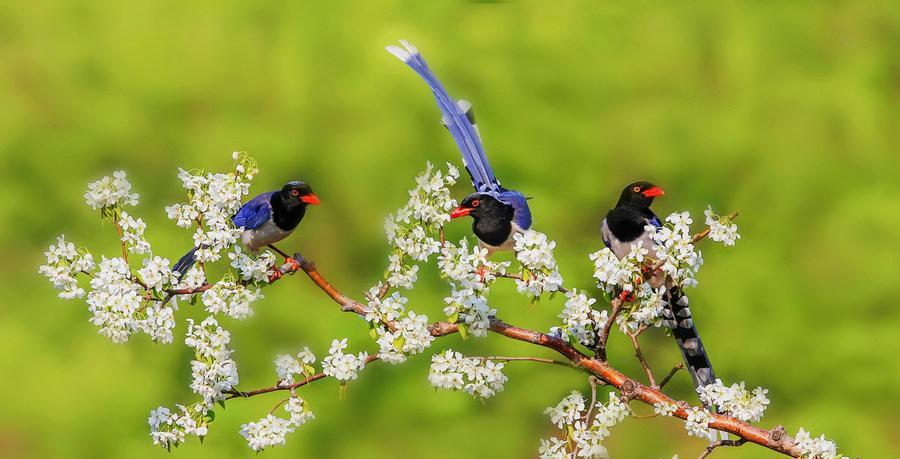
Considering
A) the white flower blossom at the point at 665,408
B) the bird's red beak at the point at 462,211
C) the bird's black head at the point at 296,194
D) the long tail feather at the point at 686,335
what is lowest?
the white flower blossom at the point at 665,408

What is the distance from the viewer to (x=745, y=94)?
5.49 m

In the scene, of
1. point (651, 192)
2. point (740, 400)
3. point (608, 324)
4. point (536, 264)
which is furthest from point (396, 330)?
point (651, 192)

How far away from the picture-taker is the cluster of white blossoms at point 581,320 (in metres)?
1.81

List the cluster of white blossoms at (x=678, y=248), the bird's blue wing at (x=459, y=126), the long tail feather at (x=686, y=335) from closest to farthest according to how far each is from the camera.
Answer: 1. the cluster of white blossoms at (x=678, y=248)
2. the long tail feather at (x=686, y=335)
3. the bird's blue wing at (x=459, y=126)

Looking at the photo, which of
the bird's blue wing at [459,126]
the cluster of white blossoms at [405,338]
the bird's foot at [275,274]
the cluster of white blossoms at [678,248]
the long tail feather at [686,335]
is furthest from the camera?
the bird's blue wing at [459,126]

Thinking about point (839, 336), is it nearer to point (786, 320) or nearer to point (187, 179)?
point (786, 320)

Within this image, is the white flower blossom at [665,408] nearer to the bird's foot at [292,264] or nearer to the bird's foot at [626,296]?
the bird's foot at [626,296]

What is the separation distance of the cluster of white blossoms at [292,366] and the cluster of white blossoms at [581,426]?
0.40 meters

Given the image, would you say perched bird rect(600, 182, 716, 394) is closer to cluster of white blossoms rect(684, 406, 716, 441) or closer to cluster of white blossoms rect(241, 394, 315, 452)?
cluster of white blossoms rect(684, 406, 716, 441)

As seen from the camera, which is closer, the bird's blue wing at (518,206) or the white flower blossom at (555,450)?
the white flower blossom at (555,450)

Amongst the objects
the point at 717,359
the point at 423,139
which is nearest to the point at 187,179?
the point at 423,139

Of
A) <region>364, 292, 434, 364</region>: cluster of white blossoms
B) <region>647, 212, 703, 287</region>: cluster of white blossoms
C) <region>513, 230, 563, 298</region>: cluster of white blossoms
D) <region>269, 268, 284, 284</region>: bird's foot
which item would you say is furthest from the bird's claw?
<region>647, 212, 703, 287</region>: cluster of white blossoms

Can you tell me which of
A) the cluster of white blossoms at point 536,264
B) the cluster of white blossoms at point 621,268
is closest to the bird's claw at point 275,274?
the cluster of white blossoms at point 536,264

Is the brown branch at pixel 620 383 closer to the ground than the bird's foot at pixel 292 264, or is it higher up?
closer to the ground
